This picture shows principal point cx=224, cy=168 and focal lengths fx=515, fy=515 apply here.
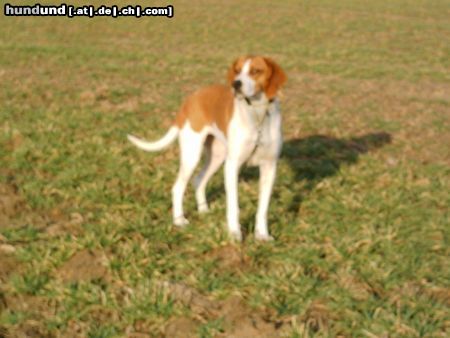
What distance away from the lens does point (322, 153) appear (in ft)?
26.3

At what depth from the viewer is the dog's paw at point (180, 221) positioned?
17.0 ft

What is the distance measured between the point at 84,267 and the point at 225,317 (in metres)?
1.31

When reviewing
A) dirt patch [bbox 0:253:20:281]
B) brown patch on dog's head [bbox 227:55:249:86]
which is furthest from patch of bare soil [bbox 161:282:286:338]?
brown patch on dog's head [bbox 227:55:249:86]

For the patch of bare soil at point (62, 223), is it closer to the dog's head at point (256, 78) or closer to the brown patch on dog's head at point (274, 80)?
the dog's head at point (256, 78)

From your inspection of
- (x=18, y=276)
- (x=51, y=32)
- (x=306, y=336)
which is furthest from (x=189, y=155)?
(x=51, y=32)

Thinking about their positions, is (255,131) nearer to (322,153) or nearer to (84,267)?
(84,267)

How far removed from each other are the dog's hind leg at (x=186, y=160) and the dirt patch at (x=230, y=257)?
0.68 m

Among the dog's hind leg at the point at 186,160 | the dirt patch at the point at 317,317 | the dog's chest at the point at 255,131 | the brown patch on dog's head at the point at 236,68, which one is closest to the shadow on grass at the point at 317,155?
the dog's hind leg at the point at 186,160

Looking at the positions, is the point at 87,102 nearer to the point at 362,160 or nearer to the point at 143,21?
the point at 362,160

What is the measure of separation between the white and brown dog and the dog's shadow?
1010mm

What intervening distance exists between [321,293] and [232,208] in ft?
4.06

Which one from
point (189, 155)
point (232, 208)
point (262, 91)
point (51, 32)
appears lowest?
point (232, 208)

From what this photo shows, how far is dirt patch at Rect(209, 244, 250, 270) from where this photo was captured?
14.5 feet

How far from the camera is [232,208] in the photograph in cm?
484
